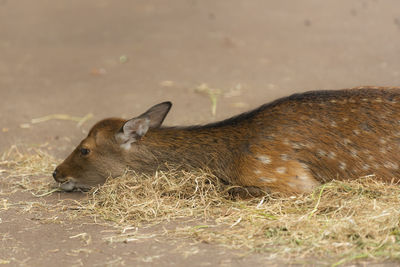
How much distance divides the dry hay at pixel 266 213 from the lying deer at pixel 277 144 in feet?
0.45

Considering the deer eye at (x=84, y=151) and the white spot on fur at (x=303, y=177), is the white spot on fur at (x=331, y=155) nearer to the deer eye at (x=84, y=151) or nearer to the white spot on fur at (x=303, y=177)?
the white spot on fur at (x=303, y=177)

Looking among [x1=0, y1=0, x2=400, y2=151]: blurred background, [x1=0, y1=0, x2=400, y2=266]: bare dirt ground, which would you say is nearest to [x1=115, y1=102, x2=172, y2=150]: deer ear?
[x1=0, y1=0, x2=400, y2=266]: bare dirt ground

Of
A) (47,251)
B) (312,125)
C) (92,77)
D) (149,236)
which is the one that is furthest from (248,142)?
(92,77)

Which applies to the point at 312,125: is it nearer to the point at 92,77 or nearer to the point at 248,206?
the point at 248,206

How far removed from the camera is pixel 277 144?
6.30 m

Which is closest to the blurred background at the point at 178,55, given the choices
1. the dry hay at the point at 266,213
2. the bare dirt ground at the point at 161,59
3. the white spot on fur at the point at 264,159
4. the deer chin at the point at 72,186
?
the bare dirt ground at the point at 161,59

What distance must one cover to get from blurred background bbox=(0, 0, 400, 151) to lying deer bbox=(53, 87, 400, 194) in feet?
7.03

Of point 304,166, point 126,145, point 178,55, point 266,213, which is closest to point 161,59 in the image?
point 178,55

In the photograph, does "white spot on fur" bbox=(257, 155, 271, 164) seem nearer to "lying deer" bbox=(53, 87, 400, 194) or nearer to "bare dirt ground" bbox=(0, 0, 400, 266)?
"lying deer" bbox=(53, 87, 400, 194)

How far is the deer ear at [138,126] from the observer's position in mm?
6660

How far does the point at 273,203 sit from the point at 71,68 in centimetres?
666

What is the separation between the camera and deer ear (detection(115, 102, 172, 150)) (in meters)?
6.66

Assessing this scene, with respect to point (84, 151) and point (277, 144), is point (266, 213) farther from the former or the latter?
point (84, 151)

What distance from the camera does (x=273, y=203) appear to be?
6.04 meters
